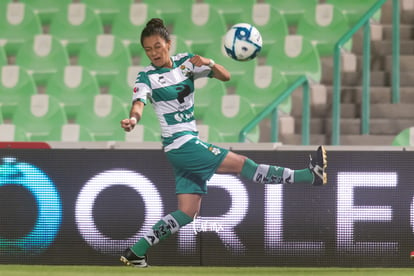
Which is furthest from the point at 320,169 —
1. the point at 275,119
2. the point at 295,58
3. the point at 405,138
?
the point at 295,58

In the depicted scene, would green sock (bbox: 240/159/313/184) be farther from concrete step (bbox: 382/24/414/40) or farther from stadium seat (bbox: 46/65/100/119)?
concrete step (bbox: 382/24/414/40)

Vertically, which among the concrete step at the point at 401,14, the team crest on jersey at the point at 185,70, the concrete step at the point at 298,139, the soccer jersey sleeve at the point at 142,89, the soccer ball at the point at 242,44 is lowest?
the concrete step at the point at 298,139

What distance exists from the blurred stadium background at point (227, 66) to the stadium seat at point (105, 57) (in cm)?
1

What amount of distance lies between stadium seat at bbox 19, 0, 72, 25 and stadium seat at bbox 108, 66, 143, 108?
1713mm

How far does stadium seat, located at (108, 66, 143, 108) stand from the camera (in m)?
11.2

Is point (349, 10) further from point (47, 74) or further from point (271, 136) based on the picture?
point (47, 74)

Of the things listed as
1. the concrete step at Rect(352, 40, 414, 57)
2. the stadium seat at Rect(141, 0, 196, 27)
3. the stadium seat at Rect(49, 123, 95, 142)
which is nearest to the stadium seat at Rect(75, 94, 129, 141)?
the stadium seat at Rect(49, 123, 95, 142)

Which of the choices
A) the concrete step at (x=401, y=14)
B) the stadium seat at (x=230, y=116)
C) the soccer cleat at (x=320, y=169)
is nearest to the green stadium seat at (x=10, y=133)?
the stadium seat at (x=230, y=116)

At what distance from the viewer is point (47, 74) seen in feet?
38.4

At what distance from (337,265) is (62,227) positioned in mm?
2205

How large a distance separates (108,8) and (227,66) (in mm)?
2092

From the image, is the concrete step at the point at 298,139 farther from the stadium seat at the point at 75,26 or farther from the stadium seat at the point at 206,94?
the stadium seat at the point at 75,26

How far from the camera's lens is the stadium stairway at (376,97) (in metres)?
10.3

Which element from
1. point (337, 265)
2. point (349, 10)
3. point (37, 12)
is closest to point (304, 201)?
point (337, 265)
